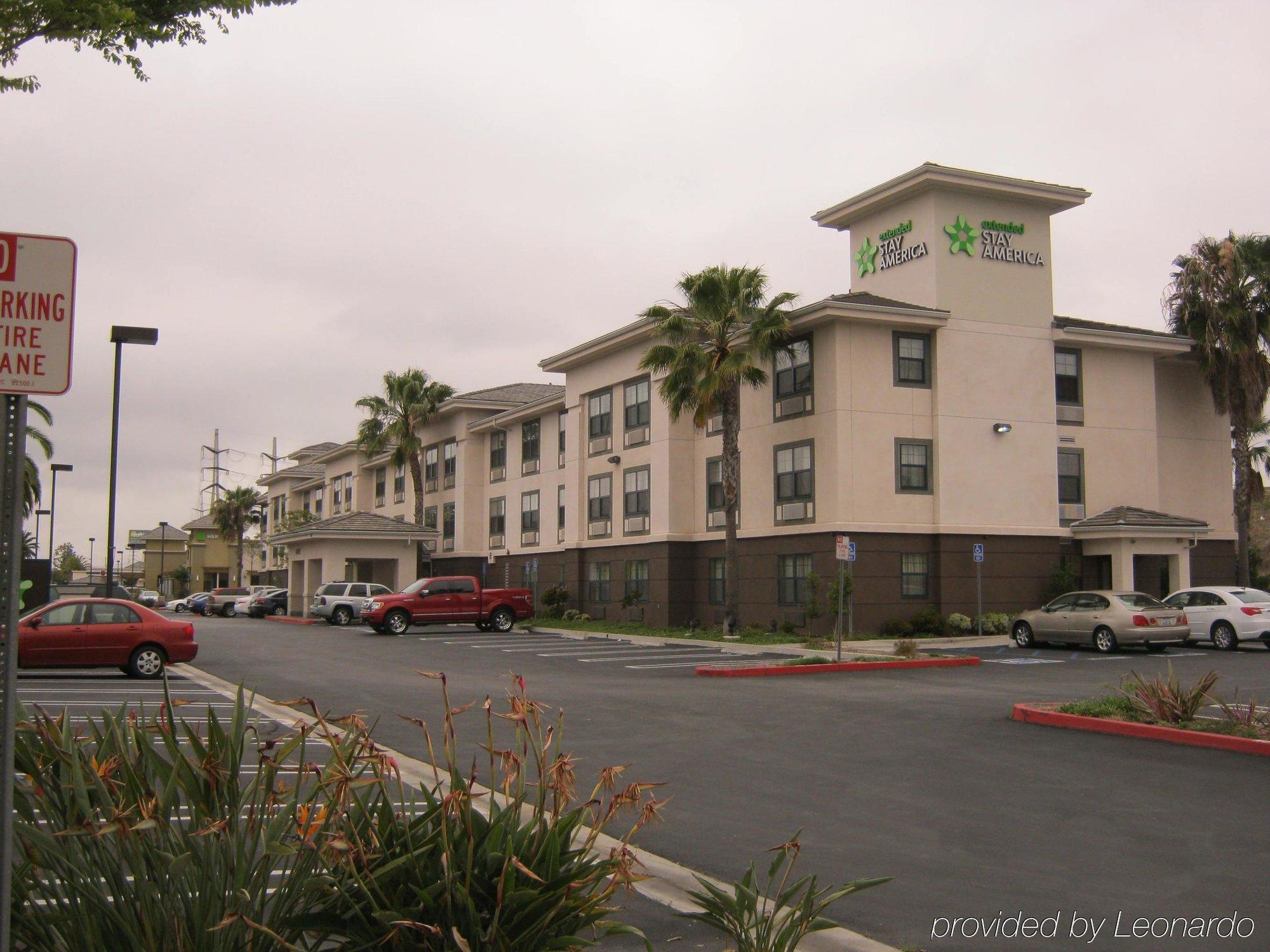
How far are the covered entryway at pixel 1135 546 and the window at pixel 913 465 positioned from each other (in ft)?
17.3

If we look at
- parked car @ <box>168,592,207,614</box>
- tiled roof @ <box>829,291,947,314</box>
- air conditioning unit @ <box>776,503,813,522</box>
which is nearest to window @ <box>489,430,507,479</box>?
air conditioning unit @ <box>776,503,813,522</box>

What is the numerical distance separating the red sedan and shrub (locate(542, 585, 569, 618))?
2482cm

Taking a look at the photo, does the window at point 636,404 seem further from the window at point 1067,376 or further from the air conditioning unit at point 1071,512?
the air conditioning unit at point 1071,512

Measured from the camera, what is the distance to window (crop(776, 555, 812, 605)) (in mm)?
33500

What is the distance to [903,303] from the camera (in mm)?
33875

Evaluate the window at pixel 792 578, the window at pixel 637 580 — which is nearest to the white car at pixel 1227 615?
the window at pixel 792 578

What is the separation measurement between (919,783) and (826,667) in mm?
12621

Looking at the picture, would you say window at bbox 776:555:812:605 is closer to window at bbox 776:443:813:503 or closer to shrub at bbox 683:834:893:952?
window at bbox 776:443:813:503

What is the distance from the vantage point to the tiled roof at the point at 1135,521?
111ft

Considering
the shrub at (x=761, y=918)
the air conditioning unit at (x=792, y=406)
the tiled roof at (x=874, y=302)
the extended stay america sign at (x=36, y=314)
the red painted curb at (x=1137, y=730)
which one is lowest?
the red painted curb at (x=1137, y=730)

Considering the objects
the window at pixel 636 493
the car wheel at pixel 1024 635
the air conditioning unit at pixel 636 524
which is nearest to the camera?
the car wheel at pixel 1024 635

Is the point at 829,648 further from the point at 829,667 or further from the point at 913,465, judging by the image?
the point at 913,465

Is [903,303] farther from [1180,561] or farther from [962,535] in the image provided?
[1180,561]

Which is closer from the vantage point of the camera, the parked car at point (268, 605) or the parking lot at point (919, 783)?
the parking lot at point (919, 783)
